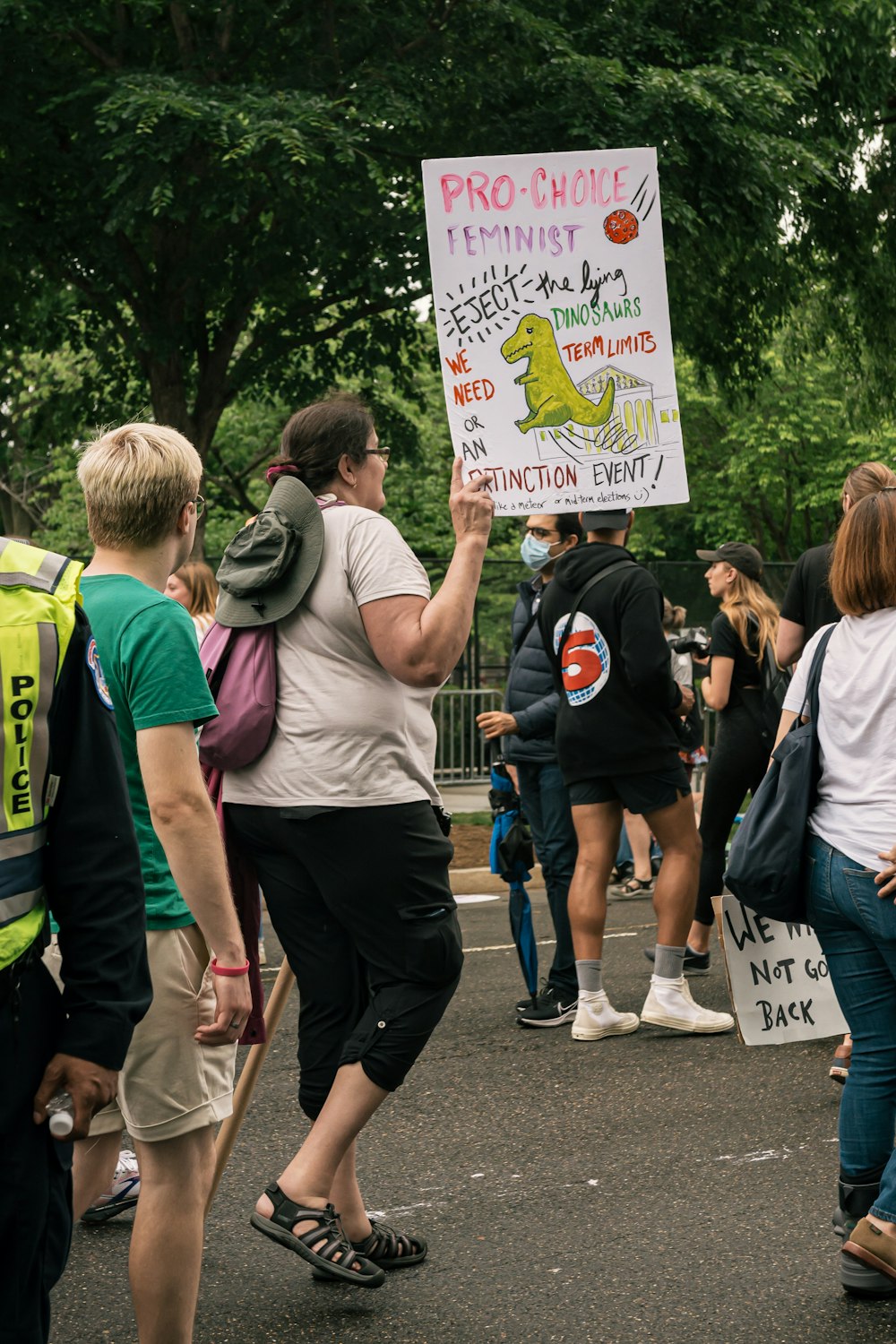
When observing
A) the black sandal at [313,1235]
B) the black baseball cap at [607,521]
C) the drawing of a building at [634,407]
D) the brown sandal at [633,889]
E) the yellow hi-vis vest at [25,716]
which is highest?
the drawing of a building at [634,407]

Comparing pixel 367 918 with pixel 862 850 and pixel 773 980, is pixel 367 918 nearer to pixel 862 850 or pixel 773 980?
pixel 862 850

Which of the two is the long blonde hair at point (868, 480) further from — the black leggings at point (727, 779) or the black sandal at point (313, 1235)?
the black sandal at point (313, 1235)

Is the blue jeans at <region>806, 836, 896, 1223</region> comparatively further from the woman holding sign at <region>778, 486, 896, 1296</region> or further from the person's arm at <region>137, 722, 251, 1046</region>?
the person's arm at <region>137, 722, 251, 1046</region>

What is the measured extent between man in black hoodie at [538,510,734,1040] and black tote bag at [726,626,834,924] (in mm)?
2198

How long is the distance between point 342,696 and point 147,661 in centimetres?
81

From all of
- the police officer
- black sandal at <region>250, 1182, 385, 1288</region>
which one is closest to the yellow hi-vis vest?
the police officer

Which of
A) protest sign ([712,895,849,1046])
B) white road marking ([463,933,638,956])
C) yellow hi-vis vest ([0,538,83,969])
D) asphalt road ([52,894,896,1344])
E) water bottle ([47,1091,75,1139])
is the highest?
yellow hi-vis vest ([0,538,83,969])

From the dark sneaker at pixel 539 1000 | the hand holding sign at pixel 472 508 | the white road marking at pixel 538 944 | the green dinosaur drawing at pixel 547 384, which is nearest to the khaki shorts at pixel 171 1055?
the hand holding sign at pixel 472 508

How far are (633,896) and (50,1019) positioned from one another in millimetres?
8952

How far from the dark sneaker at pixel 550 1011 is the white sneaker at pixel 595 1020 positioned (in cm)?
25

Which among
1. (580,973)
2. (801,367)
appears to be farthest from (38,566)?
(801,367)

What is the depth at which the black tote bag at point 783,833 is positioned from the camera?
143 inches

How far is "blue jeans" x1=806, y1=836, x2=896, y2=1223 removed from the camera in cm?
351

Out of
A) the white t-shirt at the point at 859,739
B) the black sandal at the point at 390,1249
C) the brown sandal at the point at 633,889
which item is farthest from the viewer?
the brown sandal at the point at 633,889
